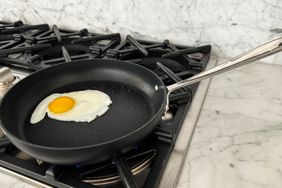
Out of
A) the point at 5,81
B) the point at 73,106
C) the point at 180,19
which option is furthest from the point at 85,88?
the point at 180,19

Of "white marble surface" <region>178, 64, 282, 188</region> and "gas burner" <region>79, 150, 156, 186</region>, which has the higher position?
"gas burner" <region>79, 150, 156, 186</region>

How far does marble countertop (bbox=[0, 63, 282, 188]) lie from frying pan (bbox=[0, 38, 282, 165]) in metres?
0.11

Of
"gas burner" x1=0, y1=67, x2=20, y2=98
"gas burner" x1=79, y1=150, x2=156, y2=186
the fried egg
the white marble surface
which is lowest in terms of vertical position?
the white marble surface

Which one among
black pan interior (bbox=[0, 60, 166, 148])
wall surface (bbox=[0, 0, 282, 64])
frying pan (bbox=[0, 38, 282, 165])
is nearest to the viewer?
frying pan (bbox=[0, 38, 282, 165])

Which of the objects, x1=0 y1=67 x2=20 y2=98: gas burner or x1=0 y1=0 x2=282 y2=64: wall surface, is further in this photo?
x1=0 y1=0 x2=282 y2=64: wall surface

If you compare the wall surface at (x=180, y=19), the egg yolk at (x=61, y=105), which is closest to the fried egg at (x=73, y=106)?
the egg yolk at (x=61, y=105)

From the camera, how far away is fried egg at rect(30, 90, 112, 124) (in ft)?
2.09

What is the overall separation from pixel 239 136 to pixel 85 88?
0.40 m

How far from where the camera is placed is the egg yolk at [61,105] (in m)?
0.65

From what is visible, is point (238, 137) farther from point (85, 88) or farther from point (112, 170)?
point (85, 88)

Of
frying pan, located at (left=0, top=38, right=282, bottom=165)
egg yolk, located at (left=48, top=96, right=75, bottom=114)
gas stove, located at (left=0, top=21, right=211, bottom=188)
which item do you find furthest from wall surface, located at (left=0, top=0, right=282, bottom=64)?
egg yolk, located at (left=48, top=96, right=75, bottom=114)

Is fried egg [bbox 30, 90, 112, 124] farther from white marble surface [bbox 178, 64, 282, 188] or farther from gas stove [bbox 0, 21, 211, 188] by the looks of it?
white marble surface [bbox 178, 64, 282, 188]

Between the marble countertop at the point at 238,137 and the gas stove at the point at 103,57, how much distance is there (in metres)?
0.04

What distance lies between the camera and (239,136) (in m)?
0.58
